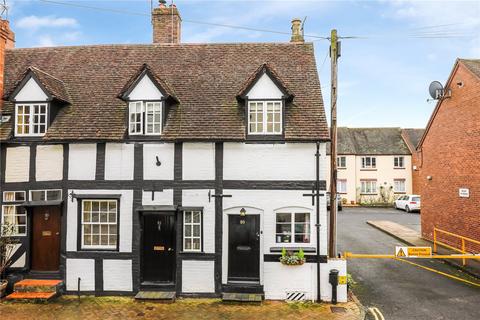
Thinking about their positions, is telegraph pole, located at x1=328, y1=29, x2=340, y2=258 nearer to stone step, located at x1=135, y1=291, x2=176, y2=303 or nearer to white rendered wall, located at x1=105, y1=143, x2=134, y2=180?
stone step, located at x1=135, y1=291, x2=176, y2=303

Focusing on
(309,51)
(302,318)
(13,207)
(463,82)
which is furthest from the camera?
(463,82)

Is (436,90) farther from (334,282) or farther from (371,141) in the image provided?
(371,141)

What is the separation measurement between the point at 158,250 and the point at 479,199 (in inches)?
586

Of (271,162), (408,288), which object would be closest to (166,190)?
(271,162)

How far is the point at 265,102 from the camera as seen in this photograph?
12648 mm

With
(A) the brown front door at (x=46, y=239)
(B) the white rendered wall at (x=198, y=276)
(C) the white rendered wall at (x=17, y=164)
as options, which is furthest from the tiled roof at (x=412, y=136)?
(C) the white rendered wall at (x=17, y=164)

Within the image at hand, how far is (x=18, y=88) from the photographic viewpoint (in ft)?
42.4

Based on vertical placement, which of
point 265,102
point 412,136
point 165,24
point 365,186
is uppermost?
point 165,24

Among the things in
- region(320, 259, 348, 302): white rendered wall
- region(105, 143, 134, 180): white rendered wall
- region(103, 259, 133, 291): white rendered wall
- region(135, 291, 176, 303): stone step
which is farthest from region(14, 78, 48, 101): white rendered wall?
region(320, 259, 348, 302): white rendered wall

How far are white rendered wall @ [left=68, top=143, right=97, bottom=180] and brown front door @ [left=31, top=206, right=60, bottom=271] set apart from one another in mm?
1489

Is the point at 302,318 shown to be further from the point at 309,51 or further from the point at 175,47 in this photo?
the point at 175,47

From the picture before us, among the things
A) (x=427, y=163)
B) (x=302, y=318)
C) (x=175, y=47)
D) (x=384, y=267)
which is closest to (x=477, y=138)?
(x=427, y=163)

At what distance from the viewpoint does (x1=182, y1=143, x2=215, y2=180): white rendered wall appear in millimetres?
12562

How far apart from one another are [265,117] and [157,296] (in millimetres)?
7235
